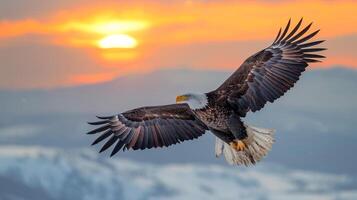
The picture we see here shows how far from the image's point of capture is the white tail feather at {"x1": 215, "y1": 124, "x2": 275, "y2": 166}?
14906mm

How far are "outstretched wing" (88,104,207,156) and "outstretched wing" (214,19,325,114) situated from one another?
29.6 inches

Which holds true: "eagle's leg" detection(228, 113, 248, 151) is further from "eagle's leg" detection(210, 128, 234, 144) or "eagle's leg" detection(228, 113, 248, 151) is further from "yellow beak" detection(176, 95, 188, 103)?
"yellow beak" detection(176, 95, 188, 103)

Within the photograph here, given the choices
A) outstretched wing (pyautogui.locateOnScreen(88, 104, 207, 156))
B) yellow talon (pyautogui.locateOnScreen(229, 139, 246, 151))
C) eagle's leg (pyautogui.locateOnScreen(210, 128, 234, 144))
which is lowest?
yellow talon (pyautogui.locateOnScreen(229, 139, 246, 151))

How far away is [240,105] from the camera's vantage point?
1466 centimetres

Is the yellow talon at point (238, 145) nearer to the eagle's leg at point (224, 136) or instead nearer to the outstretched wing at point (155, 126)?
the eagle's leg at point (224, 136)

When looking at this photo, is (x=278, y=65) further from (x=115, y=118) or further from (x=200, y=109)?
(x=115, y=118)

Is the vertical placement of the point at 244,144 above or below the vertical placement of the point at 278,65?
below

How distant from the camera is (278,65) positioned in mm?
14789

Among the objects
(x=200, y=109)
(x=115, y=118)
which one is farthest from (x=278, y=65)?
(x=115, y=118)

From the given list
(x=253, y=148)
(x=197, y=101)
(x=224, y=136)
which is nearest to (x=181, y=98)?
(x=197, y=101)

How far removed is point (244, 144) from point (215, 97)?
0.73 metres

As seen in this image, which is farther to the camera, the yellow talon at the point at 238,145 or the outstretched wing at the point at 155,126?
the outstretched wing at the point at 155,126

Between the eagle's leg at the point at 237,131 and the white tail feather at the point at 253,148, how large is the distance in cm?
9

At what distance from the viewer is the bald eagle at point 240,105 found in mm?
14570
